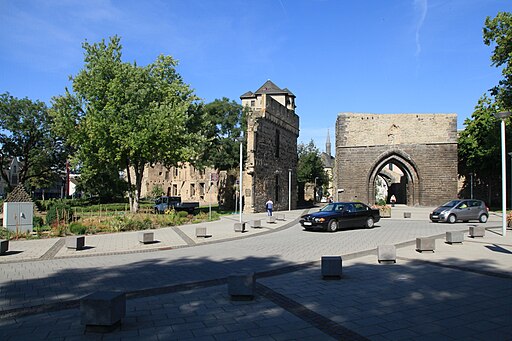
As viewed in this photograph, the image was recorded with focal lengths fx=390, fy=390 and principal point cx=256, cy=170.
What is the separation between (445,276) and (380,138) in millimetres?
34490

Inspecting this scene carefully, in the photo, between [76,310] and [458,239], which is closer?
[76,310]

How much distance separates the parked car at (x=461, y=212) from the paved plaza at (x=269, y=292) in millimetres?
8863

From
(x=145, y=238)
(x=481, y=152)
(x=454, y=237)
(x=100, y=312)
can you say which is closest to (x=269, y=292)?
(x=100, y=312)

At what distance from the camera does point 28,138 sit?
39.7 m

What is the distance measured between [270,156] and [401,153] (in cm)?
1437

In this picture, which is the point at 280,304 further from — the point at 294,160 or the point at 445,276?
the point at 294,160

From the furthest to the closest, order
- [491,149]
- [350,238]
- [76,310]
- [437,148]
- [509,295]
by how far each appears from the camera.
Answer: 1. [437,148]
2. [491,149]
3. [350,238]
4. [509,295]
5. [76,310]

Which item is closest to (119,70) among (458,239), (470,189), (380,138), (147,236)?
(147,236)

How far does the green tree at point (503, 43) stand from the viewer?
82.6 ft

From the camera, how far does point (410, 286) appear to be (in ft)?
24.4

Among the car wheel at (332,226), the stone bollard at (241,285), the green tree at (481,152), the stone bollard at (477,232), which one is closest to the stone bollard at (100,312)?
the stone bollard at (241,285)

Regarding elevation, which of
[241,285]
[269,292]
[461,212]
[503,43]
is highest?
[503,43]

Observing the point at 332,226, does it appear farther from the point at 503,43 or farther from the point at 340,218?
the point at 503,43

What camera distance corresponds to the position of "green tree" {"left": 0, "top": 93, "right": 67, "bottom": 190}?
38.0 m
